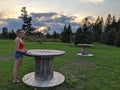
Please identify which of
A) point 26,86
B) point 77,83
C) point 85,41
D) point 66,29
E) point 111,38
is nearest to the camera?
point 26,86

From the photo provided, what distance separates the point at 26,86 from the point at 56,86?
862mm

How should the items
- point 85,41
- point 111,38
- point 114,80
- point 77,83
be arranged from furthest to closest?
point 111,38 < point 85,41 < point 114,80 < point 77,83

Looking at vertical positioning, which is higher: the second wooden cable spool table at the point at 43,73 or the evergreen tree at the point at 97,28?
the evergreen tree at the point at 97,28

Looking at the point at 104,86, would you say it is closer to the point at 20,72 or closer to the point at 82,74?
the point at 82,74

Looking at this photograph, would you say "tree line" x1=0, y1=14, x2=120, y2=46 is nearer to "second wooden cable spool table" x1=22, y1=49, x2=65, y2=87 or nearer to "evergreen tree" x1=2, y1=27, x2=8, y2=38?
"evergreen tree" x1=2, y1=27, x2=8, y2=38

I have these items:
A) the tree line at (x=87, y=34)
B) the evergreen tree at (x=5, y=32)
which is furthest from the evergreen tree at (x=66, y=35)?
the evergreen tree at (x=5, y=32)

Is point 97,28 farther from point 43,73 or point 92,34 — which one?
point 43,73

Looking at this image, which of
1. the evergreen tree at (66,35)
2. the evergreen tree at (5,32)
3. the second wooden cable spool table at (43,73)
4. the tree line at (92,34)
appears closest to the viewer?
the second wooden cable spool table at (43,73)

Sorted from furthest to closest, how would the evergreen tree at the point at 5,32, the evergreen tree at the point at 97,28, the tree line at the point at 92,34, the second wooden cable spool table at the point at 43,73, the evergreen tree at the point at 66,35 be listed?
the evergreen tree at the point at 5,32 < the evergreen tree at the point at 97,28 < the evergreen tree at the point at 66,35 < the tree line at the point at 92,34 < the second wooden cable spool table at the point at 43,73

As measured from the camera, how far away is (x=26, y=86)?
562 cm

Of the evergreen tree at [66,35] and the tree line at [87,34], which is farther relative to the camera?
the evergreen tree at [66,35]

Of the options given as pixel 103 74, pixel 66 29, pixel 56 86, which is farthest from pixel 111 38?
pixel 56 86

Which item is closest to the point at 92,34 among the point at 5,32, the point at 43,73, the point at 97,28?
the point at 97,28

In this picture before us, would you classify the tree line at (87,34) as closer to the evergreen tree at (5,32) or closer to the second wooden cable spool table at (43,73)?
the evergreen tree at (5,32)
